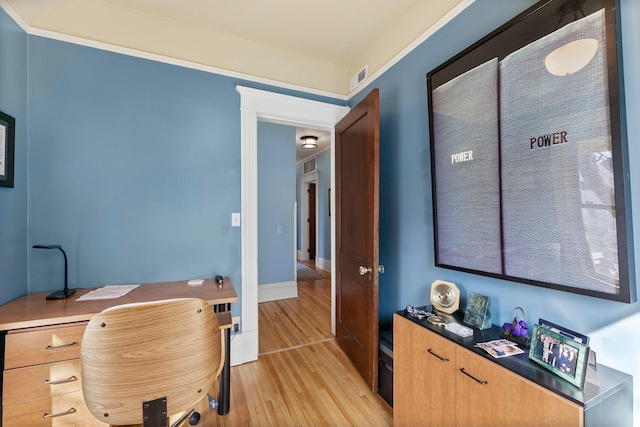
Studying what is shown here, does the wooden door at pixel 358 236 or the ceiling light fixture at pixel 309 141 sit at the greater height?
the ceiling light fixture at pixel 309 141

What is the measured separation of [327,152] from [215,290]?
4557mm

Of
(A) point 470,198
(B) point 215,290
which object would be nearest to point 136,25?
(B) point 215,290

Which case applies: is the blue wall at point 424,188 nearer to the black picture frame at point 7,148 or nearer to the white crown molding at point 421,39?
the white crown molding at point 421,39

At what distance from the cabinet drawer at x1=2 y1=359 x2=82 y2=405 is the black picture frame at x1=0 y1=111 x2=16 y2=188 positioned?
104 centimetres

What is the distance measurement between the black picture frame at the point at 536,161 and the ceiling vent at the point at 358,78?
1.05 meters

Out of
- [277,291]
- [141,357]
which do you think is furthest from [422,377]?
[277,291]

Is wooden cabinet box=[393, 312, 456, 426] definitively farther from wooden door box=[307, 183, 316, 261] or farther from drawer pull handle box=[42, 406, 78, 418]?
wooden door box=[307, 183, 316, 261]

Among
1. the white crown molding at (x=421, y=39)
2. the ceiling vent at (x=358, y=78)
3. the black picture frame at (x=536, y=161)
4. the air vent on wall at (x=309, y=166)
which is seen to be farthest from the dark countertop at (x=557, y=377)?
the air vent on wall at (x=309, y=166)

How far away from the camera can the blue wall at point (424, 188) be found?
92 centimetres

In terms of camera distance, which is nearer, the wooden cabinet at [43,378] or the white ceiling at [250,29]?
the wooden cabinet at [43,378]

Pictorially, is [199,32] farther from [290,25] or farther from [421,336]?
[421,336]

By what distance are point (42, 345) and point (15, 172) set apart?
3.58 ft

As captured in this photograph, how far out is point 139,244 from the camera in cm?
198

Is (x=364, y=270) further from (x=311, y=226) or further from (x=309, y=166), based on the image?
(x=311, y=226)
